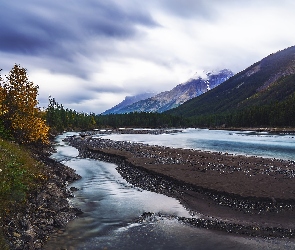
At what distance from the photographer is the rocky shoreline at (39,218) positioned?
50.9 feet

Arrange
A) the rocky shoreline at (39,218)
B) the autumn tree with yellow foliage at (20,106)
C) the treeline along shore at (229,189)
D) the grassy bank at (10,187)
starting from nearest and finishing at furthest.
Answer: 1. the rocky shoreline at (39,218)
2. the grassy bank at (10,187)
3. the treeline along shore at (229,189)
4. the autumn tree with yellow foliage at (20,106)

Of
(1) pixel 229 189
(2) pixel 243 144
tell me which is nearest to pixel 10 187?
(1) pixel 229 189

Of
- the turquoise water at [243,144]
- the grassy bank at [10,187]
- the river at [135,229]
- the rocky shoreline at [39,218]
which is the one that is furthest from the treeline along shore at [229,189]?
the turquoise water at [243,144]

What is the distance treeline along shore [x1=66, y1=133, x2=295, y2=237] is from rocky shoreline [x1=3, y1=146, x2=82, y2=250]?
371 inches

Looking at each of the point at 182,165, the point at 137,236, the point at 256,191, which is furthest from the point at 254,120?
the point at 137,236

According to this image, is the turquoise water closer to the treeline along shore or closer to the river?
the treeline along shore

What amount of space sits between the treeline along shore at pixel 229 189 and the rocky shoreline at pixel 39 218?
9.43 metres

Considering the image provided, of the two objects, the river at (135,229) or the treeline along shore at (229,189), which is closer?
the river at (135,229)

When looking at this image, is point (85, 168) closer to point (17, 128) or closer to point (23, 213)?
point (17, 128)

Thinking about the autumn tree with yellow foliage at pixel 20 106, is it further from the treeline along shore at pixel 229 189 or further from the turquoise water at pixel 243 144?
the turquoise water at pixel 243 144

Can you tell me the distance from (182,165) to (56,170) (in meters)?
17.7

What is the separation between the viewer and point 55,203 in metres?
22.8

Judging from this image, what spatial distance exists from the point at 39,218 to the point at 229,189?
17.5 metres

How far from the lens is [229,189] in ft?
88.9
